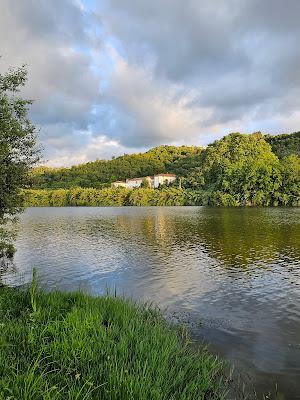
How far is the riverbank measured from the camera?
112312mm

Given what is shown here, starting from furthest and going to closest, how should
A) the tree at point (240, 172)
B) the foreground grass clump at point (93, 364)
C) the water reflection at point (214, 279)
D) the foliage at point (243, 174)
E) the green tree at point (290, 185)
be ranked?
the tree at point (240, 172) → the foliage at point (243, 174) → the green tree at point (290, 185) → the water reflection at point (214, 279) → the foreground grass clump at point (93, 364)

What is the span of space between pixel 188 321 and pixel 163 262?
1273 cm

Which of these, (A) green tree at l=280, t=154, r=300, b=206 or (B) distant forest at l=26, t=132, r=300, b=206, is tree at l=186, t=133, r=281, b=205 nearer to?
(B) distant forest at l=26, t=132, r=300, b=206

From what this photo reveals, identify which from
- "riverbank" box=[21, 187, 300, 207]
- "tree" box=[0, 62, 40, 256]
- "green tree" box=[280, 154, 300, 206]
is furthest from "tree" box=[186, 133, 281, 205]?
"tree" box=[0, 62, 40, 256]

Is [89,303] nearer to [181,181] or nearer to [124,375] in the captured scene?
[124,375]

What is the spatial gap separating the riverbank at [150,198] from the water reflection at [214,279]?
74.3 metres

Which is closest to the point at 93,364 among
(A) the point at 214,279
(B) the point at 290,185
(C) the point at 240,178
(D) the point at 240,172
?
(A) the point at 214,279

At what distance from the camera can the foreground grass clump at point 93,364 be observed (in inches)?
213

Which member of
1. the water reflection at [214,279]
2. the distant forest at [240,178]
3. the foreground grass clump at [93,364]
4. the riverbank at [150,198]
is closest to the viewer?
the foreground grass clump at [93,364]

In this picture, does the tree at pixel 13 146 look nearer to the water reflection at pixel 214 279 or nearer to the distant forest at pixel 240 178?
the water reflection at pixel 214 279

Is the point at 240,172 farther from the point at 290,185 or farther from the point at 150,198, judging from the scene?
the point at 150,198

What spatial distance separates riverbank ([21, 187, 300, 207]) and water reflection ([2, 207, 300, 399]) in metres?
74.3

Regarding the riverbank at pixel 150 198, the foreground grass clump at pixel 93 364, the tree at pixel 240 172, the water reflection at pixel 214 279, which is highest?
the tree at pixel 240 172

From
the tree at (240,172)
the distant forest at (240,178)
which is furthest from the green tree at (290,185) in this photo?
the tree at (240,172)
